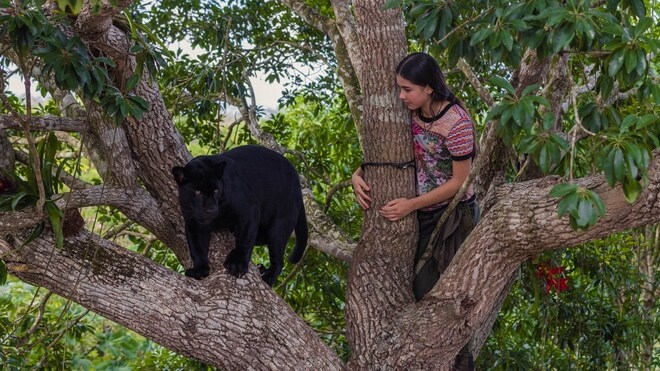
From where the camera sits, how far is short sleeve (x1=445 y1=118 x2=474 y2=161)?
3.12 metres

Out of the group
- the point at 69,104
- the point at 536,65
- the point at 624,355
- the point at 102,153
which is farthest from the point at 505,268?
the point at 624,355

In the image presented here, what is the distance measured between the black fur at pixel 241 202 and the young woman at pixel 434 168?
1.12 ft

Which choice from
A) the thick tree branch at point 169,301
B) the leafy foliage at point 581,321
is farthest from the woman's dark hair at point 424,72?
the leafy foliage at point 581,321

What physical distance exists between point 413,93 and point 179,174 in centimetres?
89

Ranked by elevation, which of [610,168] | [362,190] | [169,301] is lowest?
[169,301]

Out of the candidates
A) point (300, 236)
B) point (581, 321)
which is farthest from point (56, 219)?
point (581, 321)

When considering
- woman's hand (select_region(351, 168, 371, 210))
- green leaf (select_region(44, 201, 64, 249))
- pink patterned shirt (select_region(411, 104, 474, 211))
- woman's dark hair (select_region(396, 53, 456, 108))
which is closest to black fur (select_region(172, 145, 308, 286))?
woman's hand (select_region(351, 168, 371, 210))

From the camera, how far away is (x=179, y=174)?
3.17 m

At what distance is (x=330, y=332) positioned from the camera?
4.43 m

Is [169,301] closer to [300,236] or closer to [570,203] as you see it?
[300,236]

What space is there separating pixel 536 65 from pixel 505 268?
827mm

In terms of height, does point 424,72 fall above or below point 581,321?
above

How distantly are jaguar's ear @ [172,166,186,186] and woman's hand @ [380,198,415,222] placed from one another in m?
0.77

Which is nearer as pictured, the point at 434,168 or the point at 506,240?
the point at 506,240
